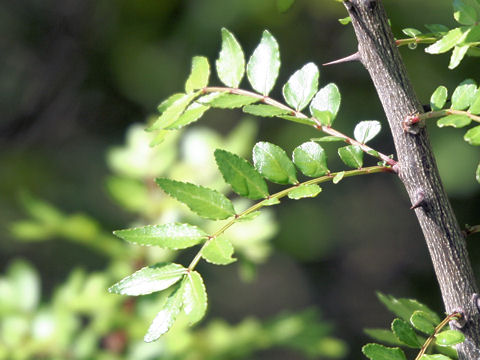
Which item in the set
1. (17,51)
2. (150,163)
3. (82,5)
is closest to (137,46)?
(82,5)

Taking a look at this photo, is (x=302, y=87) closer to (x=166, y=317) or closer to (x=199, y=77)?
(x=199, y=77)

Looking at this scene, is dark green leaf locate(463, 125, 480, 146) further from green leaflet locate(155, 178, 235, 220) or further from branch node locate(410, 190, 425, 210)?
green leaflet locate(155, 178, 235, 220)

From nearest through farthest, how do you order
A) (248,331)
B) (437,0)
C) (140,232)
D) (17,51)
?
(140,232) → (248,331) → (437,0) → (17,51)

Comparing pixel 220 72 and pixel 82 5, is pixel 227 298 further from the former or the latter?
pixel 220 72

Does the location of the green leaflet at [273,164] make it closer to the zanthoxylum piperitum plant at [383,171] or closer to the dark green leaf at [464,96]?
the zanthoxylum piperitum plant at [383,171]

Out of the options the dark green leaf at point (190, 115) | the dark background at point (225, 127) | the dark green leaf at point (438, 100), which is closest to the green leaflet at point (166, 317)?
the dark green leaf at point (190, 115)

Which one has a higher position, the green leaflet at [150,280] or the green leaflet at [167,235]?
the green leaflet at [167,235]

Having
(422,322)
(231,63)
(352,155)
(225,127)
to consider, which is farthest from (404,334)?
(225,127)
